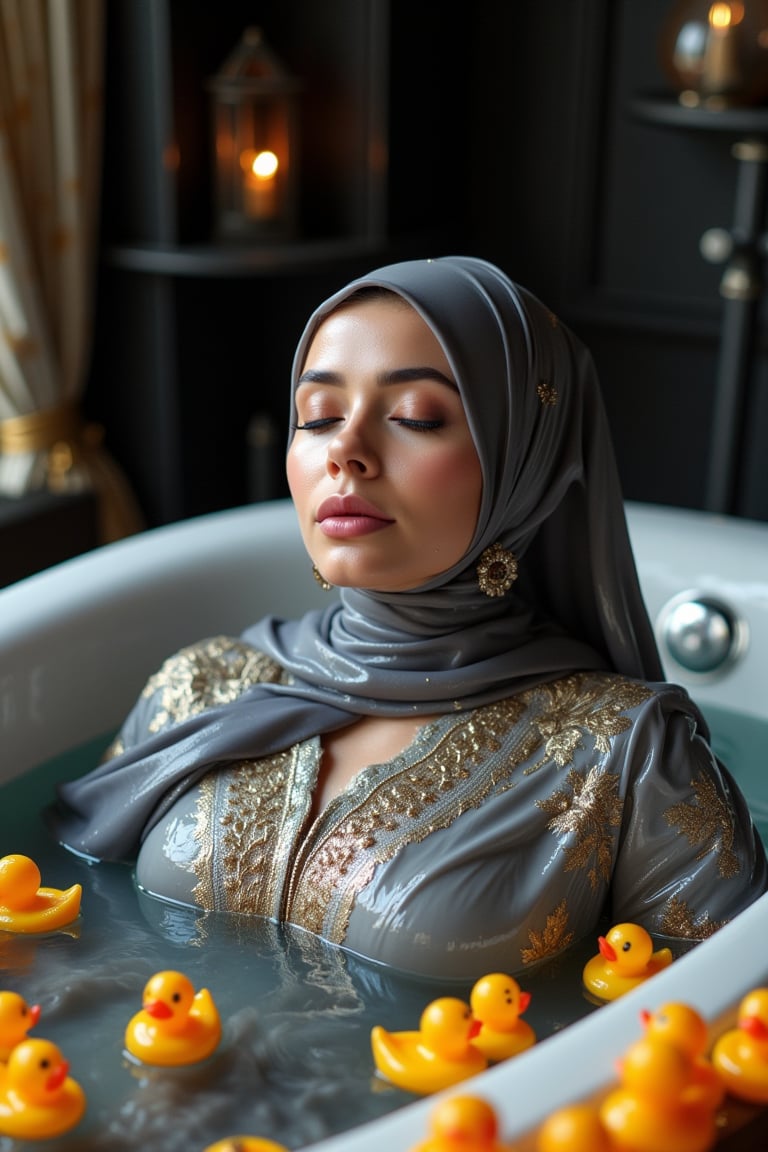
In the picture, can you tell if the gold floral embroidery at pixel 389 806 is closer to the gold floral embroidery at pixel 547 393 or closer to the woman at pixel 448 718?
the woman at pixel 448 718

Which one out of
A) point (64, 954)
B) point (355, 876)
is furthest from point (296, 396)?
point (64, 954)

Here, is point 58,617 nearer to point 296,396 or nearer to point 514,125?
point 296,396

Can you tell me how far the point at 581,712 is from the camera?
166 centimetres

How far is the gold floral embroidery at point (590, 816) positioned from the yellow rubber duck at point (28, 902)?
1.70 feet

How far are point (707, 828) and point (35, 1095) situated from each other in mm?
705

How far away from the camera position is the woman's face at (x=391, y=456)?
61.2 inches

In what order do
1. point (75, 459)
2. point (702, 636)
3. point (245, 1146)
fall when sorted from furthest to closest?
point (75, 459) < point (702, 636) < point (245, 1146)

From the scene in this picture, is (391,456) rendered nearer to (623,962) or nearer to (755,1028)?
(623,962)

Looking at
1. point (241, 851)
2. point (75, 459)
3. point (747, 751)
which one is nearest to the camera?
point (241, 851)

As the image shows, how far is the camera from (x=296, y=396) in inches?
64.9

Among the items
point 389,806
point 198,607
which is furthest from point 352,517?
point 198,607

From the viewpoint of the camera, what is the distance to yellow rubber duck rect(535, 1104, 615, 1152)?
109cm

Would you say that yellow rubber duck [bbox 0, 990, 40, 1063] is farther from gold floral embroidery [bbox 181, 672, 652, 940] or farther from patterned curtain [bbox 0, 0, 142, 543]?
patterned curtain [bbox 0, 0, 142, 543]

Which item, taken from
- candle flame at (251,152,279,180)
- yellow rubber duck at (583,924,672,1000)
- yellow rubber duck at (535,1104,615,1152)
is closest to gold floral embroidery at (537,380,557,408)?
yellow rubber duck at (583,924,672,1000)
